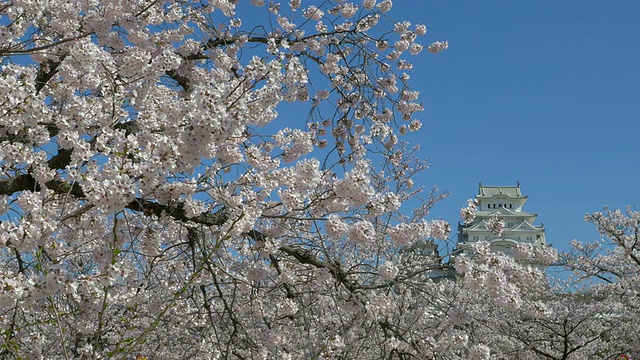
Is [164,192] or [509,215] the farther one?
[509,215]

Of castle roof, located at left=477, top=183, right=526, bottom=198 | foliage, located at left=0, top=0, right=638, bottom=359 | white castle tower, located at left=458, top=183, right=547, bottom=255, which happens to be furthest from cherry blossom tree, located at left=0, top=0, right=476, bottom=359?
castle roof, located at left=477, top=183, right=526, bottom=198

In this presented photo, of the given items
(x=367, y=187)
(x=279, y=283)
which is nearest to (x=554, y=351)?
(x=279, y=283)

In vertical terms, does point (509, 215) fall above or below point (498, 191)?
below

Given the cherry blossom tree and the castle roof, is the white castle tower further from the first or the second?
the cherry blossom tree

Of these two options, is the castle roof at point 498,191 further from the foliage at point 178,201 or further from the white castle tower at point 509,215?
the foliage at point 178,201

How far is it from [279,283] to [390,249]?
650 cm

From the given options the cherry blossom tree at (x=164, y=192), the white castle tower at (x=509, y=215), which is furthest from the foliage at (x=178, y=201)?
the white castle tower at (x=509, y=215)

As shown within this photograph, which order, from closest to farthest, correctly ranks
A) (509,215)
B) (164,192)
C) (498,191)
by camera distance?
(164,192), (509,215), (498,191)

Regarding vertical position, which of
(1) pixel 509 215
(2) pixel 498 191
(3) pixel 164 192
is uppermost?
(2) pixel 498 191

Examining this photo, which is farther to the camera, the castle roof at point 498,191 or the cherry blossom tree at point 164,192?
the castle roof at point 498,191

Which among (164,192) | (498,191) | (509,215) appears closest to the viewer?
(164,192)


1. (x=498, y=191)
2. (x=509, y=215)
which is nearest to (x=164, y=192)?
(x=509, y=215)

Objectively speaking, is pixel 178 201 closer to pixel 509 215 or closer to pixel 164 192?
pixel 164 192

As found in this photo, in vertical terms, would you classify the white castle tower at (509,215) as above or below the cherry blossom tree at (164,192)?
above
